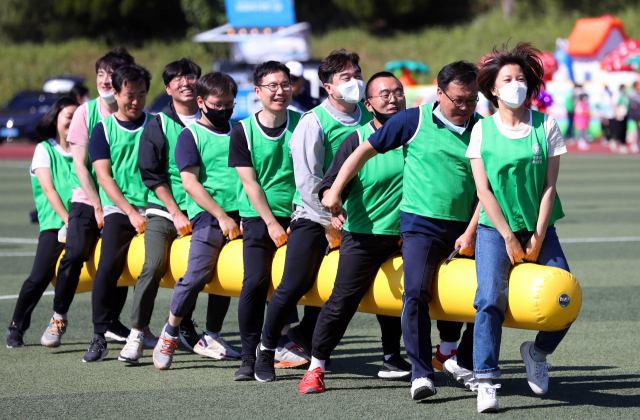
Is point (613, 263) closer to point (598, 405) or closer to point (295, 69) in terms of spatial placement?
point (295, 69)

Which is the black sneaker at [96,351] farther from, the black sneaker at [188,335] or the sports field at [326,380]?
the black sneaker at [188,335]

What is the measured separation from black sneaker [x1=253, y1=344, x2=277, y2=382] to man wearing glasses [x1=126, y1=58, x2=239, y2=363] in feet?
2.26

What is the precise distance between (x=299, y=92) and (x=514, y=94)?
3757 millimetres

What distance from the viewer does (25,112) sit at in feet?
94.7

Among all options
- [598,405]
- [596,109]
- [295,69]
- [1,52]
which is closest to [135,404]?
[598,405]

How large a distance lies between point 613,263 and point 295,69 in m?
4.22

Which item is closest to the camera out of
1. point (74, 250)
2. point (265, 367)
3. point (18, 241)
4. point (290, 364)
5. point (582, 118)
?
point (265, 367)

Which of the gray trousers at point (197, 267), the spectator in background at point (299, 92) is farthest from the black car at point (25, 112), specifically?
the gray trousers at point (197, 267)

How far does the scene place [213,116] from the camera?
18.0 feet

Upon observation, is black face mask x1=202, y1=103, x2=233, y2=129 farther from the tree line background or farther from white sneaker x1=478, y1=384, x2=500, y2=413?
the tree line background

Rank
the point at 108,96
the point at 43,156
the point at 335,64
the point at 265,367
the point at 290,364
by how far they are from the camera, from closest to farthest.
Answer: the point at 335,64
the point at 265,367
the point at 290,364
the point at 108,96
the point at 43,156

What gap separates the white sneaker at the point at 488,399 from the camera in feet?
14.4

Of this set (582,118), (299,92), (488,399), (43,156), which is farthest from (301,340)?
(582,118)

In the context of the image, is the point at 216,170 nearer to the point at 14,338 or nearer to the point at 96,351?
the point at 96,351
